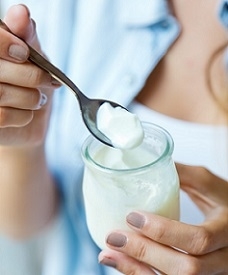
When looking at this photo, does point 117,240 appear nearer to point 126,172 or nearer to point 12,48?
point 126,172

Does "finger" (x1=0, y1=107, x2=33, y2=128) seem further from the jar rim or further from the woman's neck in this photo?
the woman's neck

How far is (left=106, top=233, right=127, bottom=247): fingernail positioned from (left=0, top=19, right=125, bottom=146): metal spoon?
2.9 inches

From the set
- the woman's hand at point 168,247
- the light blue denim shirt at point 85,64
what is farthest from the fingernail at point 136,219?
the light blue denim shirt at point 85,64

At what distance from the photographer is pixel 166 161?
1.71ft

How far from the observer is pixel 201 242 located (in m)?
0.56

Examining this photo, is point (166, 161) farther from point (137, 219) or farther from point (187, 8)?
point (187, 8)

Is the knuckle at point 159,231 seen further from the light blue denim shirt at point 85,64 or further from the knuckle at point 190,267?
the light blue denim shirt at point 85,64

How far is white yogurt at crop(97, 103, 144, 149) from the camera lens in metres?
0.51

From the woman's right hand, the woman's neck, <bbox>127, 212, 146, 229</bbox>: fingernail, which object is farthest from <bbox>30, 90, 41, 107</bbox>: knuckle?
the woman's neck

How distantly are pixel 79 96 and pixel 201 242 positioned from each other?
0.52ft

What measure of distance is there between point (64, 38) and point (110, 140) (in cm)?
32

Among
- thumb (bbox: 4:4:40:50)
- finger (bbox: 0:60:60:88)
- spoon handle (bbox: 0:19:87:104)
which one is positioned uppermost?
thumb (bbox: 4:4:40:50)

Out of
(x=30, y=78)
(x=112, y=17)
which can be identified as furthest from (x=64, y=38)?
(x=30, y=78)

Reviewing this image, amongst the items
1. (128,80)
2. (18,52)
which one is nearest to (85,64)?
(128,80)
